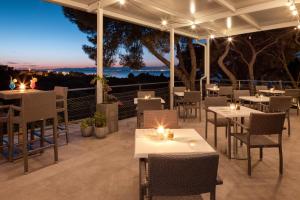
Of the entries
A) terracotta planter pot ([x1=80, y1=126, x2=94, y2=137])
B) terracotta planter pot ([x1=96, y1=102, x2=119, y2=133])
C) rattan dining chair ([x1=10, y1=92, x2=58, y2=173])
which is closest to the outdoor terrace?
rattan dining chair ([x1=10, y1=92, x2=58, y2=173])

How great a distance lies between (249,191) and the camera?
268 cm

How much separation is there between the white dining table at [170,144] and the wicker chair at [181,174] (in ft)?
1.12

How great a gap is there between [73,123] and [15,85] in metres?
1.90

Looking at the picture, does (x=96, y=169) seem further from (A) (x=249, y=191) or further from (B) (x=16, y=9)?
(B) (x=16, y=9)

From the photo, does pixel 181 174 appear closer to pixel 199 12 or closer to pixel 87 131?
pixel 87 131

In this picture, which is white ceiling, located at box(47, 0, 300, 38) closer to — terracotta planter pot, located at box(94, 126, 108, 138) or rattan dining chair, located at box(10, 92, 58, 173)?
rattan dining chair, located at box(10, 92, 58, 173)

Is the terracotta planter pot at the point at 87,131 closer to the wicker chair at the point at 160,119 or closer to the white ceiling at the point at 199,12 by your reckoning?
the wicker chair at the point at 160,119

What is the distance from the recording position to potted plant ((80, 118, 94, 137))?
4.93 m

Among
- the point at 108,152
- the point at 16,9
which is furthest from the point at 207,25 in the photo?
the point at 16,9

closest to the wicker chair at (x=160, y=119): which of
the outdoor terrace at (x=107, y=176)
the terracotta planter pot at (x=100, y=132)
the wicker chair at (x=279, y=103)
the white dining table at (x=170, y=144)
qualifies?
the white dining table at (x=170, y=144)

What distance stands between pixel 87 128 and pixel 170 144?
3191mm

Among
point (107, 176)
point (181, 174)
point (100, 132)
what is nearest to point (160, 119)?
point (107, 176)

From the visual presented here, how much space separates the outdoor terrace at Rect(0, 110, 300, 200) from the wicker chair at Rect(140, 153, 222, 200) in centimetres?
118

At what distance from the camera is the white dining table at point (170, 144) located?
1.91 m
